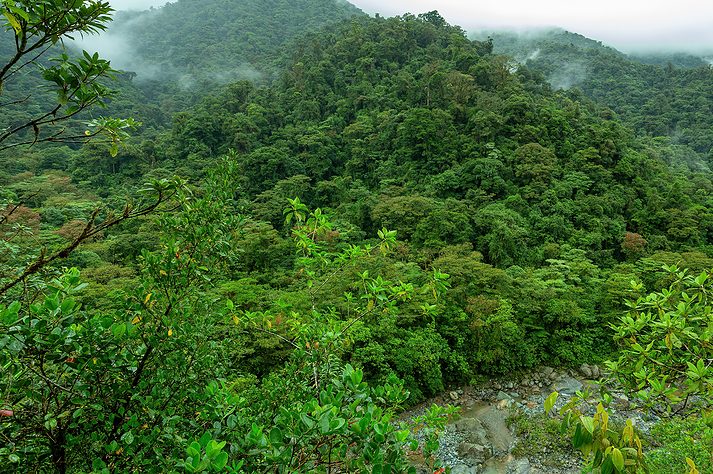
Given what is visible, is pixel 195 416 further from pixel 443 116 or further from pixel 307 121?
pixel 307 121

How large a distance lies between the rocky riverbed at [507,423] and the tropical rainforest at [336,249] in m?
0.42

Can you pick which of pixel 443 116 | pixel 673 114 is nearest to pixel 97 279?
pixel 443 116

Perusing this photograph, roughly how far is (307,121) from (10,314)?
89.4ft

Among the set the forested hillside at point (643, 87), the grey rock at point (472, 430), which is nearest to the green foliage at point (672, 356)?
the grey rock at point (472, 430)

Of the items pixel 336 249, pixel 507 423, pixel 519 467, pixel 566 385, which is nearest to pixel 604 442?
pixel 519 467

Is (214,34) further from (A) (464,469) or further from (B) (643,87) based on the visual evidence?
(A) (464,469)

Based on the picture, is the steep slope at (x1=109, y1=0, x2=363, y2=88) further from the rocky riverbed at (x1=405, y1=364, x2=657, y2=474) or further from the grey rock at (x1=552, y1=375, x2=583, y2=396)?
the grey rock at (x1=552, y1=375, x2=583, y2=396)

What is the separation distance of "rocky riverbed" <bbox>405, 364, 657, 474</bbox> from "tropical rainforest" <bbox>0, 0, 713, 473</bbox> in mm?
417

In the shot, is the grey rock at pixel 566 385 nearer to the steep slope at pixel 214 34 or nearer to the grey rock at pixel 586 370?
the grey rock at pixel 586 370

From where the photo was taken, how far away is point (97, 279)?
10602 mm

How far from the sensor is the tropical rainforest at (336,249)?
1.32m

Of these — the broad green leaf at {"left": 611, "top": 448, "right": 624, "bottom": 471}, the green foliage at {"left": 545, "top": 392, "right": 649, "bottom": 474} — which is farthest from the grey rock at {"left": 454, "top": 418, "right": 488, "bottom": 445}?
the broad green leaf at {"left": 611, "top": 448, "right": 624, "bottom": 471}

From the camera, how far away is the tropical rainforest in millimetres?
1323

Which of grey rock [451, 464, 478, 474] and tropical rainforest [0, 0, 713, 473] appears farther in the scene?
grey rock [451, 464, 478, 474]
